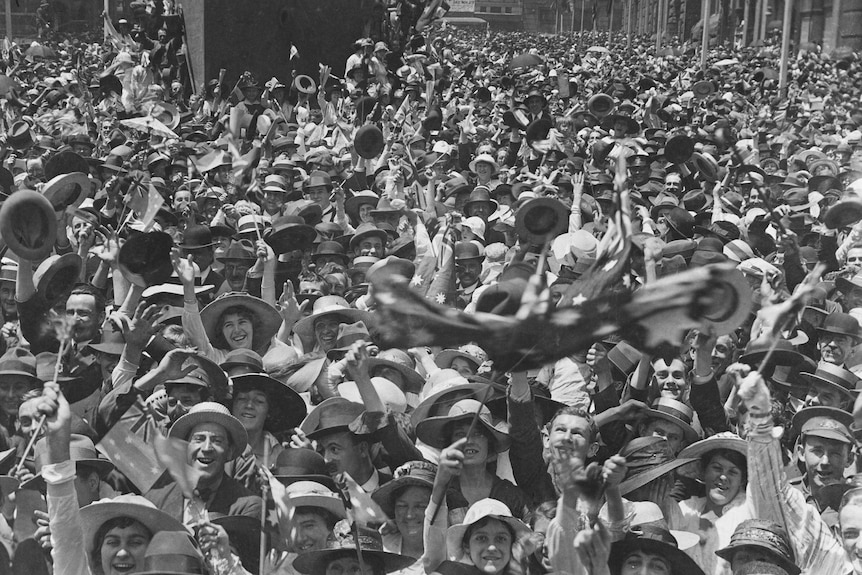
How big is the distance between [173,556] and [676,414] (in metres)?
2.98

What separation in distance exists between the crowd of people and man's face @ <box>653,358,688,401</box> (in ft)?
0.04

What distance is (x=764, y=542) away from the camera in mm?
5809

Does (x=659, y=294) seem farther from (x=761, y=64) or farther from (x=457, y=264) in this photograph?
(x=761, y=64)

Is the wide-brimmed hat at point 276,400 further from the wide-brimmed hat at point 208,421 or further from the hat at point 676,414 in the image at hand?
the hat at point 676,414

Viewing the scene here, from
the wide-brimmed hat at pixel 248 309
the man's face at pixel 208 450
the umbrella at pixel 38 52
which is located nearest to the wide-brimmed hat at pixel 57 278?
the wide-brimmed hat at pixel 248 309

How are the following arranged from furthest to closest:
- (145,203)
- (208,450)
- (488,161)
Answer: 1. (488,161)
2. (145,203)
3. (208,450)

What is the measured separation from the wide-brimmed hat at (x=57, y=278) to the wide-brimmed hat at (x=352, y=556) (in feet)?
11.6

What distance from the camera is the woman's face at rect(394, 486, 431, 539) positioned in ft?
21.9

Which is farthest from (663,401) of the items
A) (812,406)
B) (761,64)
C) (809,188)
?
(761,64)

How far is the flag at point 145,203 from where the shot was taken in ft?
39.1

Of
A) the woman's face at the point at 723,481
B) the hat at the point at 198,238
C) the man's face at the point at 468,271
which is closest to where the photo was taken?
the woman's face at the point at 723,481

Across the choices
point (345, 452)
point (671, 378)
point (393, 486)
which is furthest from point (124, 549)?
point (671, 378)

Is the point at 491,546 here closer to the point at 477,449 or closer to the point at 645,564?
the point at 645,564

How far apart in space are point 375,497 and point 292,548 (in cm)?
55
